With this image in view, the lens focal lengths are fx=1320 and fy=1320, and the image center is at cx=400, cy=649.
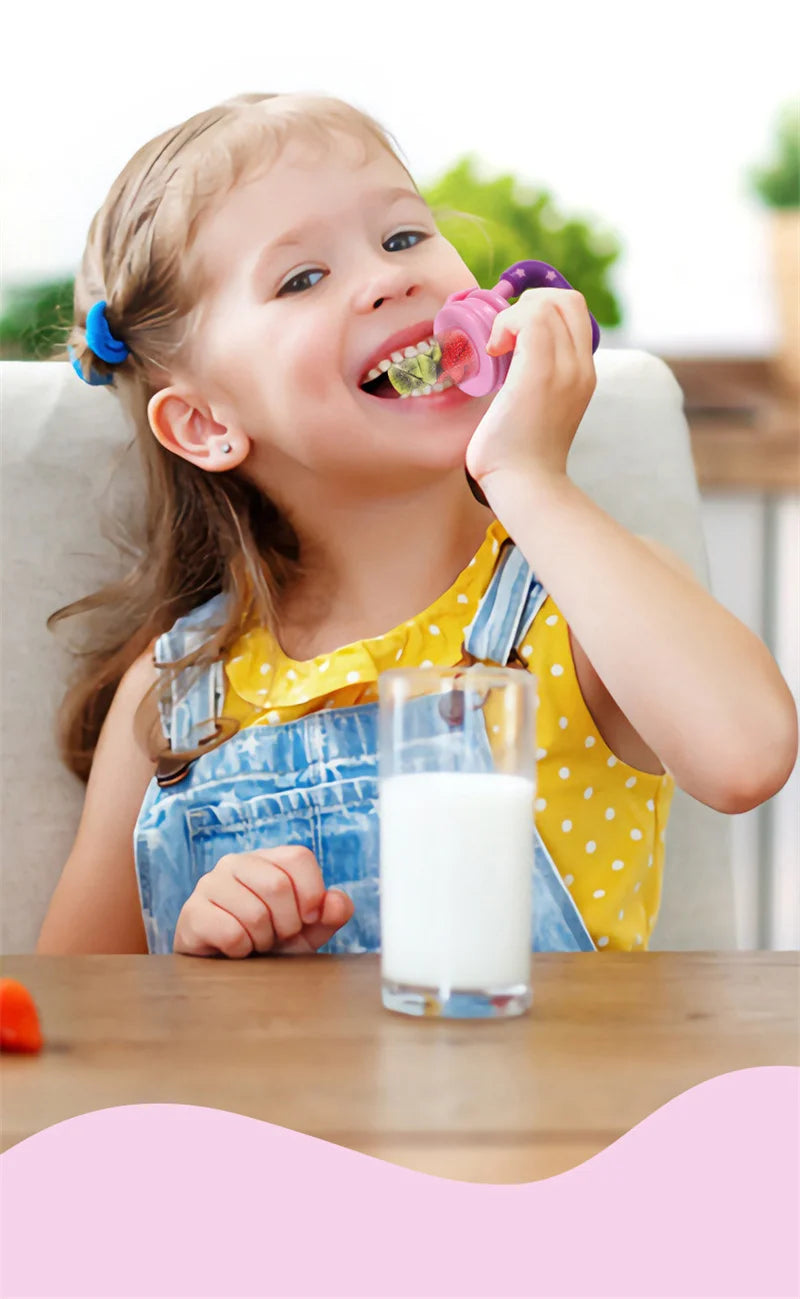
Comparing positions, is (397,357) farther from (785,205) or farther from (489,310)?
(785,205)

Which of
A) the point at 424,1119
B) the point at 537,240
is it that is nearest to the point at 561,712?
the point at 424,1119

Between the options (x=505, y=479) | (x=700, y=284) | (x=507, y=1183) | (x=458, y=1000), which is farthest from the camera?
(x=700, y=284)

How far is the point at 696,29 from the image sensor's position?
1.64m

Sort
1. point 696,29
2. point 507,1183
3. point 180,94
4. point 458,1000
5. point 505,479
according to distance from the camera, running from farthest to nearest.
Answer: point 696,29 < point 180,94 < point 505,479 < point 458,1000 < point 507,1183

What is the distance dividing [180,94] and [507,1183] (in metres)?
1.06

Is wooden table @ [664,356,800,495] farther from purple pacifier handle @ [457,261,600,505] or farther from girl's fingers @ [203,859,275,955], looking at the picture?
girl's fingers @ [203,859,275,955]

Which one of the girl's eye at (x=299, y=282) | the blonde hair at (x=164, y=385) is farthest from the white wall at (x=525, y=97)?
the girl's eye at (x=299, y=282)

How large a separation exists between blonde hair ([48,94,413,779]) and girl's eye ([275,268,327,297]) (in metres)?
0.07

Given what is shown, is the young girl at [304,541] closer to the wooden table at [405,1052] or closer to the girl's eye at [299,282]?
the girl's eye at [299,282]

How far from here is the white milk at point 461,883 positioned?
516 millimetres

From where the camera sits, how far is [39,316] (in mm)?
1173

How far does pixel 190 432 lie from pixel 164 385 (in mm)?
44

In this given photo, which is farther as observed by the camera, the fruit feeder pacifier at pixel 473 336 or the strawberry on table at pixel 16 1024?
the fruit feeder pacifier at pixel 473 336

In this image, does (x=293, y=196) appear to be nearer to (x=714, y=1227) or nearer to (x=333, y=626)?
(x=333, y=626)
